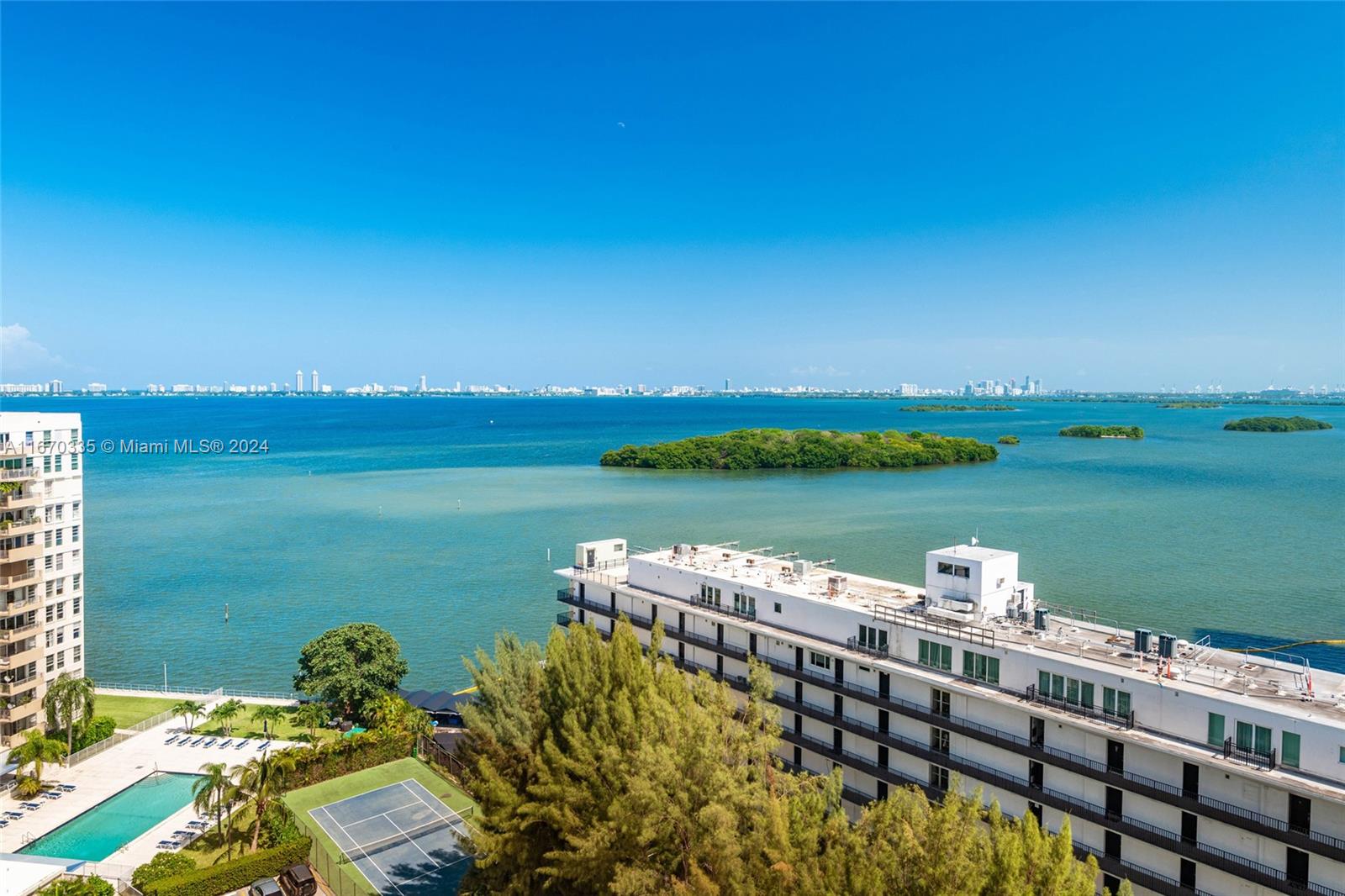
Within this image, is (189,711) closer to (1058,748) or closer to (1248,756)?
(1058,748)

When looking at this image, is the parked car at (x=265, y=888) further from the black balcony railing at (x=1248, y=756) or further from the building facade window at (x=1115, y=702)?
the black balcony railing at (x=1248, y=756)

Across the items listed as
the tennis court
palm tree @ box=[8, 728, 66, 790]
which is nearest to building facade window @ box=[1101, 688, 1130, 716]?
the tennis court

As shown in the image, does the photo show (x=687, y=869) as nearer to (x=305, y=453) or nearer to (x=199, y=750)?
(x=199, y=750)

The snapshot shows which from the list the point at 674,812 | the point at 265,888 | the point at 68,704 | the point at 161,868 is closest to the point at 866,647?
the point at 674,812

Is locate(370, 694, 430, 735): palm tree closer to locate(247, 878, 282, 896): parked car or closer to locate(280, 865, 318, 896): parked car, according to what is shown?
locate(280, 865, 318, 896): parked car

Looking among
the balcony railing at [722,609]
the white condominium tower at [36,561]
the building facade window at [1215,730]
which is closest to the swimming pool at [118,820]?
the white condominium tower at [36,561]

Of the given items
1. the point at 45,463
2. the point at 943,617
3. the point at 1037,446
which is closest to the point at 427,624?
the point at 45,463

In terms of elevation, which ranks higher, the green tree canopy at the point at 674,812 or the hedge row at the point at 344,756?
the green tree canopy at the point at 674,812
